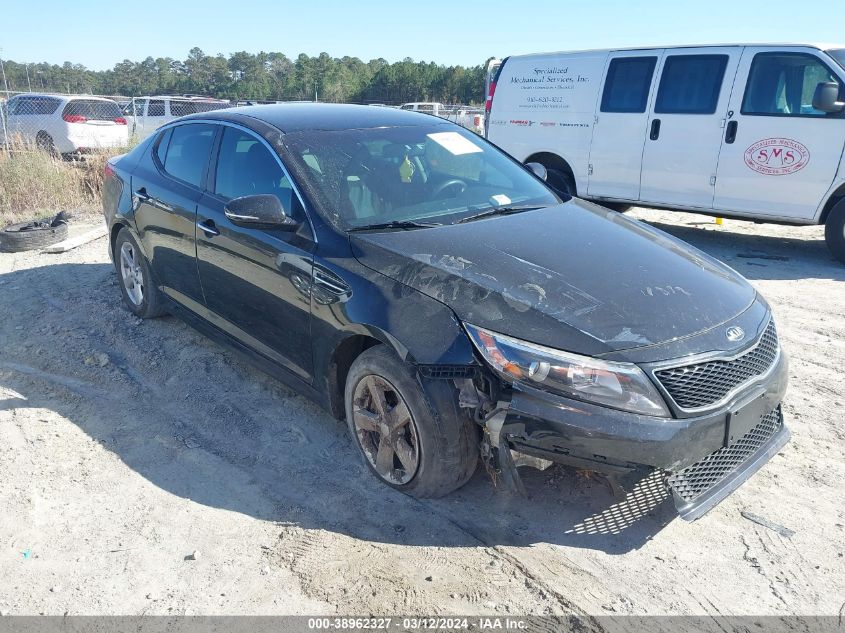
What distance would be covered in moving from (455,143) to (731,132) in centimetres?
465

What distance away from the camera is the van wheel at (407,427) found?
2.94 metres

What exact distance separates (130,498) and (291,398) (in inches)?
48.3

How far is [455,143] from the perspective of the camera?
4449 millimetres

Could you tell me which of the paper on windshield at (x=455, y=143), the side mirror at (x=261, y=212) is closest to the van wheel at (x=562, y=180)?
the paper on windshield at (x=455, y=143)

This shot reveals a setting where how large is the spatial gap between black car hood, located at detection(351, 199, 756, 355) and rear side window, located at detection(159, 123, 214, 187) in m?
1.67

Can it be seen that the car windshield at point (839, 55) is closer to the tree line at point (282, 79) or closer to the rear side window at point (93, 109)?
the rear side window at point (93, 109)

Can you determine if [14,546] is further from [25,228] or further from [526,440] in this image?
[25,228]

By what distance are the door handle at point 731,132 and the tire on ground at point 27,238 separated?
771 centimetres

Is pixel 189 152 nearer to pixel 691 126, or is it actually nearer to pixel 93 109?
pixel 691 126

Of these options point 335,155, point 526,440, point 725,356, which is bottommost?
point 526,440

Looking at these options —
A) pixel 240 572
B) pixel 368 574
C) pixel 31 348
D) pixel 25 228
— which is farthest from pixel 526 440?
pixel 25 228

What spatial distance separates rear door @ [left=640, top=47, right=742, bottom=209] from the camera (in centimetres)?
775

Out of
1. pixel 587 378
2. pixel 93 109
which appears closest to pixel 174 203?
pixel 587 378

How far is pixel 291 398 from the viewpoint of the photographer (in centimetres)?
435
